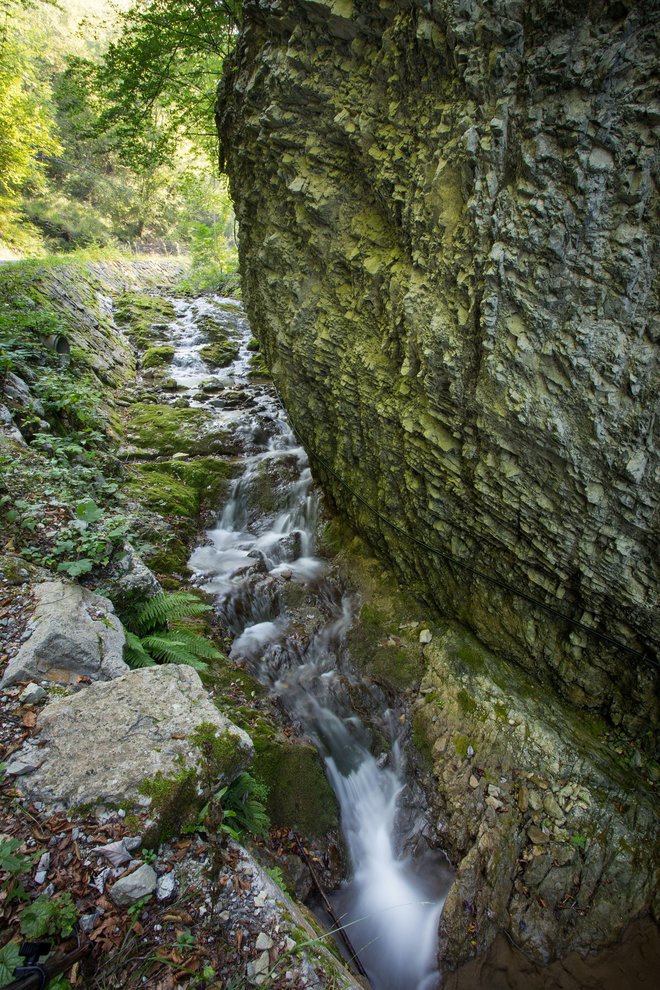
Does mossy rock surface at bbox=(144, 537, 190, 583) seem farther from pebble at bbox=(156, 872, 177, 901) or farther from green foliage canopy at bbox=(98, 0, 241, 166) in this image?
green foliage canopy at bbox=(98, 0, 241, 166)

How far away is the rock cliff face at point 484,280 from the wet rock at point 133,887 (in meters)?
3.93

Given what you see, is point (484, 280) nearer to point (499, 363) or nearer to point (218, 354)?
point (499, 363)

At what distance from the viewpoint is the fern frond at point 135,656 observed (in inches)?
167

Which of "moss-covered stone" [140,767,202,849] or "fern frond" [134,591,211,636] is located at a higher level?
"moss-covered stone" [140,767,202,849]

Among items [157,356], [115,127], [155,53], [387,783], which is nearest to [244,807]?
[387,783]

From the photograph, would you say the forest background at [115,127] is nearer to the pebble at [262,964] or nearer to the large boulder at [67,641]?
the large boulder at [67,641]

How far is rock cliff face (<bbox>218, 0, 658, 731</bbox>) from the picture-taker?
3.13 meters

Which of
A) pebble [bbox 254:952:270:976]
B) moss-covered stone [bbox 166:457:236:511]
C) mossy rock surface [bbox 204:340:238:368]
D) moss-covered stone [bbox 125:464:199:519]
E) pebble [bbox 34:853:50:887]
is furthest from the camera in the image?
mossy rock surface [bbox 204:340:238:368]

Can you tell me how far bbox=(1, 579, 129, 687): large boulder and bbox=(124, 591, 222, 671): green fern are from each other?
0.36 meters

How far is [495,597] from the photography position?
17.3 ft

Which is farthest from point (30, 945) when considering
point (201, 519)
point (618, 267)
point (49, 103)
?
point (49, 103)

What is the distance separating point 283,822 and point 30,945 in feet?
9.22

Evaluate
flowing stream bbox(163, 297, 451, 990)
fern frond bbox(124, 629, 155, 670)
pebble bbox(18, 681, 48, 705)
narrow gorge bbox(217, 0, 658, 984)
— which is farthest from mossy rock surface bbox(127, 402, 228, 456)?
pebble bbox(18, 681, 48, 705)

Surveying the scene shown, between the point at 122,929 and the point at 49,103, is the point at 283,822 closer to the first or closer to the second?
the point at 122,929
